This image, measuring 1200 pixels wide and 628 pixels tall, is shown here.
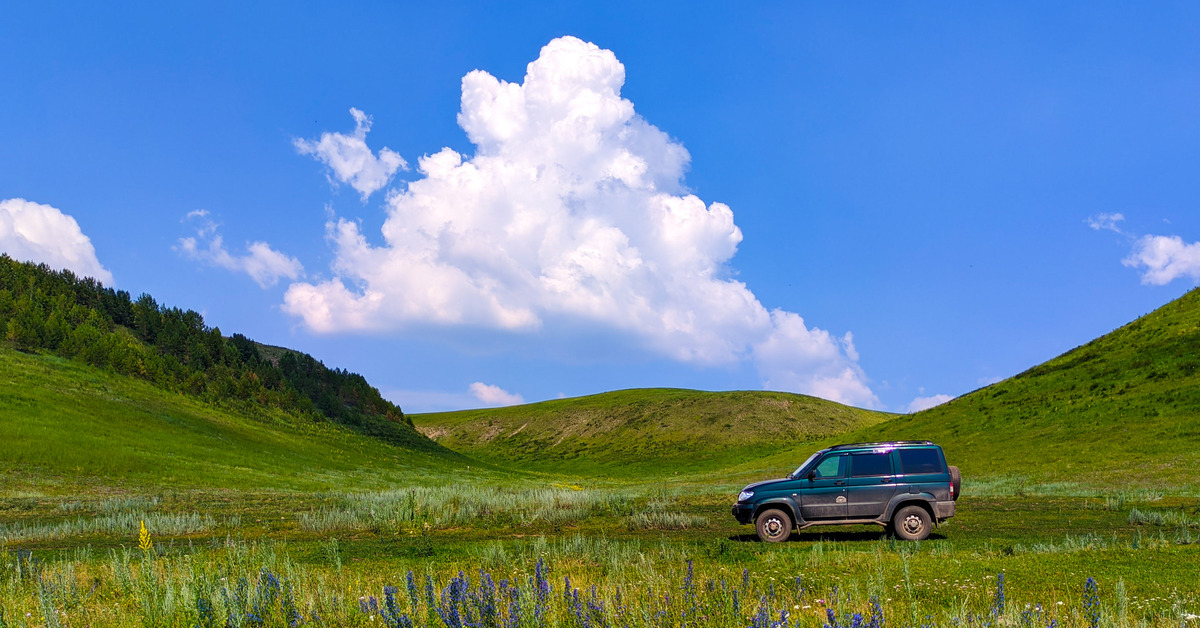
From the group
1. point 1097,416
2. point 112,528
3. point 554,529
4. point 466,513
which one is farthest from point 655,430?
point 112,528

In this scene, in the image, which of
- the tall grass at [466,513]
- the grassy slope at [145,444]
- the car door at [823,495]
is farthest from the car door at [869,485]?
the grassy slope at [145,444]

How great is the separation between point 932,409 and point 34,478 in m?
84.1

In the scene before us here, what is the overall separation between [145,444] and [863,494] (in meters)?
62.9

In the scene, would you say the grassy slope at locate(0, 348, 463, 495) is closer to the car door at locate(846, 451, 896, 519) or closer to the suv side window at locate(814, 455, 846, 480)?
the suv side window at locate(814, 455, 846, 480)

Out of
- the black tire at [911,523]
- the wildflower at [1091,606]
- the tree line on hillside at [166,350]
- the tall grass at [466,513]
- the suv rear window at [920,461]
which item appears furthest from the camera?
the tree line on hillside at [166,350]

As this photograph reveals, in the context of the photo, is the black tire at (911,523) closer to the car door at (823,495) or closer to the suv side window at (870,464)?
the suv side window at (870,464)

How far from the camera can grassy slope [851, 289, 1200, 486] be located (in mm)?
43322

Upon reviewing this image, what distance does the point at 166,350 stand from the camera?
10275cm

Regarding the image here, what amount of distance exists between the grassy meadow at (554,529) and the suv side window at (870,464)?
170 centimetres

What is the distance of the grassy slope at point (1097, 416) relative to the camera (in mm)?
43322

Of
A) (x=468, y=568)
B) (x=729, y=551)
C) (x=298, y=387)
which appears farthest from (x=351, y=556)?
(x=298, y=387)

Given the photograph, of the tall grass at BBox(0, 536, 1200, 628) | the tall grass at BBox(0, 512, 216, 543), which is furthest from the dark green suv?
the tall grass at BBox(0, 512, 216, 543)

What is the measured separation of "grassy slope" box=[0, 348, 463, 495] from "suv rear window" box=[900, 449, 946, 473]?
4628cm

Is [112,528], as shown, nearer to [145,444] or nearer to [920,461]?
[920,461]
